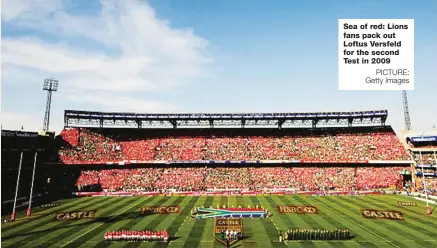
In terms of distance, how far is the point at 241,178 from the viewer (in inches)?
2842

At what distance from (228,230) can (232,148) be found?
4782 centimetres

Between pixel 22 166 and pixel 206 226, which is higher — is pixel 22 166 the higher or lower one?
the higher one

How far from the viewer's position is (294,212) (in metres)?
46.2

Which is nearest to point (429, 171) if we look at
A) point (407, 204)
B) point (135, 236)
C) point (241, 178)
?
point (407, 204)

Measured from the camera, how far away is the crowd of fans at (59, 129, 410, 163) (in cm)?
7588

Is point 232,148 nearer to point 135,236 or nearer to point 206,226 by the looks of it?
point 206,226

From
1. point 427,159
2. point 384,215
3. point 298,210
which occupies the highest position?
point 427,159

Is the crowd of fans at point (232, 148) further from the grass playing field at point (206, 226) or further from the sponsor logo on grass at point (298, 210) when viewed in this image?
the sponsor logo on grass at point (298, 210)

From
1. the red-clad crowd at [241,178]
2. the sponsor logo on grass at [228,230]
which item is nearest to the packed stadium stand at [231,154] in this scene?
the red-clad crowd at [241,178]

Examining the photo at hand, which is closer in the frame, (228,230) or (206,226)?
(228,230)

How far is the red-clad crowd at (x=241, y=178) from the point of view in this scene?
6950cm

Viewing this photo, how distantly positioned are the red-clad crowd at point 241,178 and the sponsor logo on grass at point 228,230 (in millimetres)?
29224

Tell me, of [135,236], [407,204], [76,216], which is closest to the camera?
[135,236]

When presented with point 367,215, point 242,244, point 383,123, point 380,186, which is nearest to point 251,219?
point 242,244
